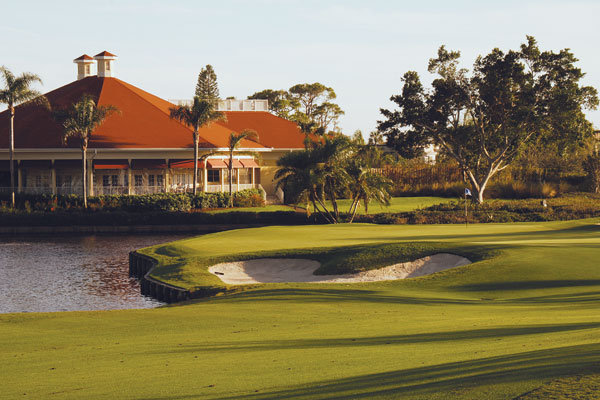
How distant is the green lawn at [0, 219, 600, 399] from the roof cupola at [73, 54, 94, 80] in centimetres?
4781

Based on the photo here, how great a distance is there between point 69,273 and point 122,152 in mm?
25022

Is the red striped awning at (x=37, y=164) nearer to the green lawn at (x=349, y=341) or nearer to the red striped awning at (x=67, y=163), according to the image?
the red striped awning at (x=67, y=163)

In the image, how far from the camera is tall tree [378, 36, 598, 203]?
47.3 metres

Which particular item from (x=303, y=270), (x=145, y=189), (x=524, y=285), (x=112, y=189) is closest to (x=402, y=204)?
(x=145, y=189)

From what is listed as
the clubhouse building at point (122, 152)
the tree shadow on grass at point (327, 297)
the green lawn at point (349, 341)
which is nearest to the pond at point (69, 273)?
the green lawn at point (349, 341)

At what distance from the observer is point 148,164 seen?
51.0 m

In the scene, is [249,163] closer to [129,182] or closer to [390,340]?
[129,182]

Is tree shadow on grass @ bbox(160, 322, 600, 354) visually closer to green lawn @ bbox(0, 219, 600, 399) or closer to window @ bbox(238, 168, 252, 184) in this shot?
green lawn @ bbox(0, 219, 600, 399)

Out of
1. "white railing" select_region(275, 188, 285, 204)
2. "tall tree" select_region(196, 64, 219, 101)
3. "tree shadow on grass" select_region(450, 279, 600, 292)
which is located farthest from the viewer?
"tall tree" select_region(196, 64, 219, 101)

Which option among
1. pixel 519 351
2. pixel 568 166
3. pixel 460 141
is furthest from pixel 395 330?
pixel 568 166

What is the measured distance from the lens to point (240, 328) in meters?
11.8

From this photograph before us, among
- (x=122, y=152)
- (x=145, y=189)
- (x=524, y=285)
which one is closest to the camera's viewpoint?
(x=524, y=285)

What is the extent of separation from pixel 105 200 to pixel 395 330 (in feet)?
125

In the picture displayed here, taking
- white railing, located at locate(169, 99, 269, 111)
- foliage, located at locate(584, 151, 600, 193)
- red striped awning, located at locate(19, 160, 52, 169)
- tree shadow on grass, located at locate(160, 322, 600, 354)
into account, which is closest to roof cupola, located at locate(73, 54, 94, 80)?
white railing, located at locate(169, 99, 269, 111)
